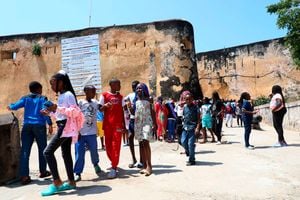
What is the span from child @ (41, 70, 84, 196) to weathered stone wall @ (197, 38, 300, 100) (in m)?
25.6

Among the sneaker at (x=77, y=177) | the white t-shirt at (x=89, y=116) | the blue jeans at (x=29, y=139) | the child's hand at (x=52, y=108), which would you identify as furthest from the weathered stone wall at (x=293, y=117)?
the child's hand at (x=52, y=108)

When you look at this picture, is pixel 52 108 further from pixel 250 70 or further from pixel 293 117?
pixel 250 70

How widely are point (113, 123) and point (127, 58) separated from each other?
11613 millimetres

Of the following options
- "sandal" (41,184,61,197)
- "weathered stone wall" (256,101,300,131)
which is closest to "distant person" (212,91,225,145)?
"weathered stone wall" (256,101,300,131)

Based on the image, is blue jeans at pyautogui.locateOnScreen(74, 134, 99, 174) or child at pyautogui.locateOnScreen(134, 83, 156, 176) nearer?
blue jeans at pyautogui.locateOnScreen(74, 134, 99, 174)

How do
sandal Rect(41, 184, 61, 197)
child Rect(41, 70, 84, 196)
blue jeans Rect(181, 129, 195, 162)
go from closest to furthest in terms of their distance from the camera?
sandal Rect(41, 184, 61, 197) < child Rect(41, 70, 84, 196) < blue jeans Rect(181, 129, 195, 162)

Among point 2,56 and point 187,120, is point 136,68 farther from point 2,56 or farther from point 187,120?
point 187,120

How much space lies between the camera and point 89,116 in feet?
19.8

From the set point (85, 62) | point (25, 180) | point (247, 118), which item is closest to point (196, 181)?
point (25, 180)

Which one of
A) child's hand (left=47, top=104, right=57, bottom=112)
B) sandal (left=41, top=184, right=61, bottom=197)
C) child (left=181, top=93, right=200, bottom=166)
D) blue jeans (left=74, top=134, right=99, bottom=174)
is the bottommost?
sandal (left=41, top=184, right=61, bottom=197)

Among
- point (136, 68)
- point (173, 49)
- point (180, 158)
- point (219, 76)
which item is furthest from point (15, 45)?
point (219, 76)

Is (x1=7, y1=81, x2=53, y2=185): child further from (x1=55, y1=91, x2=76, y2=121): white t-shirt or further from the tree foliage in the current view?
the tree foliage

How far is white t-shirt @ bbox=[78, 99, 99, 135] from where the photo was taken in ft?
19.6

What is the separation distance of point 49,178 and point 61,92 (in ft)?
5.46
